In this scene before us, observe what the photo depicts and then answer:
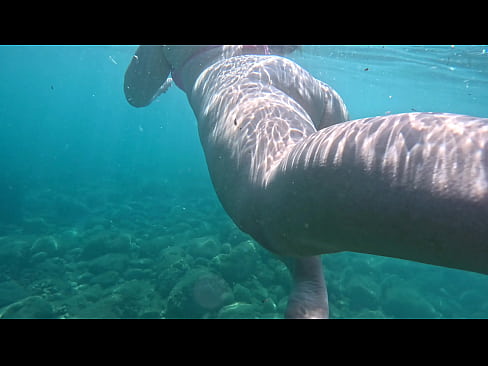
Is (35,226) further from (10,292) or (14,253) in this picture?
(10,292)

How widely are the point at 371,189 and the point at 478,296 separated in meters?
10.6

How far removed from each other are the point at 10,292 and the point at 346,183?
28.6ft

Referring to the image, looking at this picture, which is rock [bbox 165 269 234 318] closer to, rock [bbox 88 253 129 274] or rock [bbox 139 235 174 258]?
rock [bbox 88 253 129 274]

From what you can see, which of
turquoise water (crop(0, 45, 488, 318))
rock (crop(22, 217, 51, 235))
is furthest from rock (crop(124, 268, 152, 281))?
rock (crop(22, 217, 51, 235))

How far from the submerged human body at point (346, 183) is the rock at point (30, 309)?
532cm

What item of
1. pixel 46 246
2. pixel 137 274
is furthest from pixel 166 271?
pixel 46 246

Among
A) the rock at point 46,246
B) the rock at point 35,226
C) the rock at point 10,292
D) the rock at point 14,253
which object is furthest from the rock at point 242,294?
the rock at point 35,226

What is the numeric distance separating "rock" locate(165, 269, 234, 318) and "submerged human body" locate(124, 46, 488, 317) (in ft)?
11.5

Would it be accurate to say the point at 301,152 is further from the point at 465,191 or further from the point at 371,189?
the point at 465,191

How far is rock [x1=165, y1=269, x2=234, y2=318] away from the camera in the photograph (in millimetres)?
6211

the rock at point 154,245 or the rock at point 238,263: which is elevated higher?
the rock at point 238,263

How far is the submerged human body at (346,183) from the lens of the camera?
152 centimetres

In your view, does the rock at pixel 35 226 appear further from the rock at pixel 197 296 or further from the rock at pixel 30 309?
the rock at pixel 197 296

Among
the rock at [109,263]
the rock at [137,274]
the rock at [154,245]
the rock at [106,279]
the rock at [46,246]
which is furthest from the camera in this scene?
the rock at [46,246]
